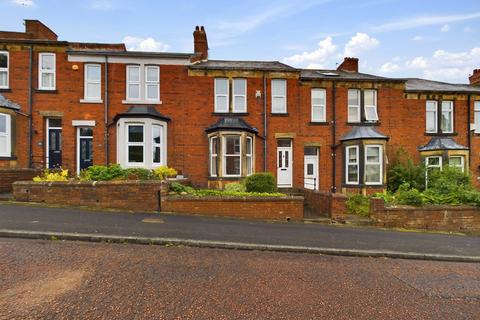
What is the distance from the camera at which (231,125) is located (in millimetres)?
14758

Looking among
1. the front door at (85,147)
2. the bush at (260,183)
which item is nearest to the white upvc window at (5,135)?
the front door at (85,147)

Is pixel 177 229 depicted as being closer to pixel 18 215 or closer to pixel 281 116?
pixel 18 215

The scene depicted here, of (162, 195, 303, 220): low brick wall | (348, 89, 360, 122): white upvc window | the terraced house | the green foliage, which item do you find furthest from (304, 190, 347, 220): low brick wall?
(348, 89, 360, 122): white upvc window

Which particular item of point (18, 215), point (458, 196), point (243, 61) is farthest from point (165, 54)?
point (458, 196)

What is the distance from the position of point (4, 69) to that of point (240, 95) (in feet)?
38.2

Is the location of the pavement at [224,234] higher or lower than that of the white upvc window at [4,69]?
lower

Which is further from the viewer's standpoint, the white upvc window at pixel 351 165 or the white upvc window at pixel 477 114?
the white upvc window at pixel 477 114

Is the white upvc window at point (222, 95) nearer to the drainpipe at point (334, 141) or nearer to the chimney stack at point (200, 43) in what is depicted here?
the chimney stack at point (200, 43)

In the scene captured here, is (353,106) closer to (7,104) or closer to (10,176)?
(10,176)

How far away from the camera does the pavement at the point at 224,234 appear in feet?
21.7

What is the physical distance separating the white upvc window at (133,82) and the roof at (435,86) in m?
15.2

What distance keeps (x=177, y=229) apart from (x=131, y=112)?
825cm

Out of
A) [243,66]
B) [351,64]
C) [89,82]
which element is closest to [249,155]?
[243,66]

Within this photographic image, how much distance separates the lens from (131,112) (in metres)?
13.9
